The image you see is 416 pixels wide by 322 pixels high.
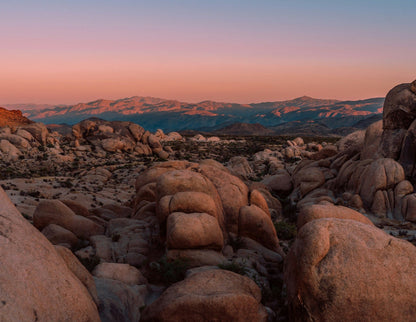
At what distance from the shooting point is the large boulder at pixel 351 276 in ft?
25.8

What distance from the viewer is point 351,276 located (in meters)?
8.06

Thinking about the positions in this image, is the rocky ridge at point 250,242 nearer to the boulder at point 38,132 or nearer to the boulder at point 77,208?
the boulder at point 77,208

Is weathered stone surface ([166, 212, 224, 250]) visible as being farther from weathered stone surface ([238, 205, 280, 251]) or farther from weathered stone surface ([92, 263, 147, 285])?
weathered stone surface ([238, 205, 280, 251])

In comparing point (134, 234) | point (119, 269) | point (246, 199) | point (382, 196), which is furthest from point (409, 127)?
point (119, 269)

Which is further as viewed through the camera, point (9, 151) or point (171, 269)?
point (9, 151)

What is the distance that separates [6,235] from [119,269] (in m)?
5.64

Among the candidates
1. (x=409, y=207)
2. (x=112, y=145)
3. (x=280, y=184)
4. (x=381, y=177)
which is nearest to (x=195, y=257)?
(x=409, y=207)

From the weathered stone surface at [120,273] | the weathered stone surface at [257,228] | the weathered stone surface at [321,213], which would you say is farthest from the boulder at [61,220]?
the weathered stone surface at [321,213]

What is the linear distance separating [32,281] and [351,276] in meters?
7.13

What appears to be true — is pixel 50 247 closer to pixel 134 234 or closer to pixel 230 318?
pixel 230 318

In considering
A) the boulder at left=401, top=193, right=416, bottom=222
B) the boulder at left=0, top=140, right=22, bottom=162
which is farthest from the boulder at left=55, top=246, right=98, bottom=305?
the boulder at left=0, top=140, right=22, bottom=162

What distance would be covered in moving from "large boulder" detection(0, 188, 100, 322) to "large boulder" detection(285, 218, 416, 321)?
17.2ft

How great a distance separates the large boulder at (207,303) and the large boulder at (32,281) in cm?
196

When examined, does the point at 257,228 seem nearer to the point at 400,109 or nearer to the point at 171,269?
the point at 171,269
